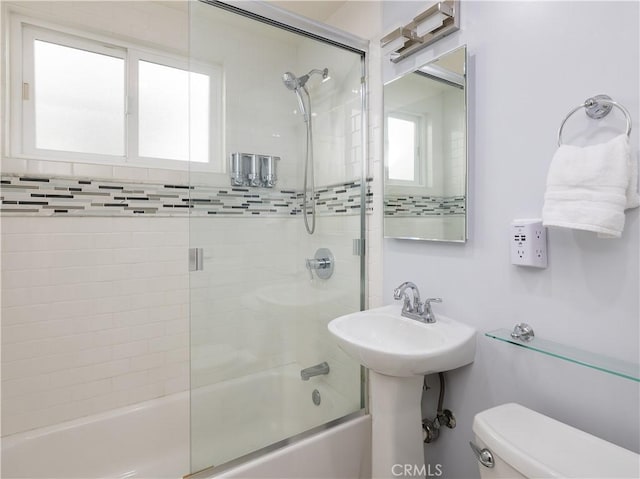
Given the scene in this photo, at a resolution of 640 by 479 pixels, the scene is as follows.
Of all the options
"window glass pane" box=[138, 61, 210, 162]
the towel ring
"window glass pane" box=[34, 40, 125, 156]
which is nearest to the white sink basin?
the towel ring

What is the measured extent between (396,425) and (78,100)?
7.34 ft

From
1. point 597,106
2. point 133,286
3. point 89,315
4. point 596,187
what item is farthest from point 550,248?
point 89,315

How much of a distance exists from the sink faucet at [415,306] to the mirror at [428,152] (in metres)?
0.24

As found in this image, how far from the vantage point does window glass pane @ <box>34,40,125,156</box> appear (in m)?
1.81

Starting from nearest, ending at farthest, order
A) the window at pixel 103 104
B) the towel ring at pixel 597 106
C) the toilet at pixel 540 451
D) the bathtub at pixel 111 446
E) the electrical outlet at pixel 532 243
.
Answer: the toilet at pixel 540 451 → the towel ring at pixel 597 106 → the electrical outlet at pixel 532 243 → the bathtub at pixel 111 446 → the window at pixel 103 104

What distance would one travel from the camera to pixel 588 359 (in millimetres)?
904

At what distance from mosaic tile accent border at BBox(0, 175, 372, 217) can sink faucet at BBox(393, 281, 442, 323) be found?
53 centimetres

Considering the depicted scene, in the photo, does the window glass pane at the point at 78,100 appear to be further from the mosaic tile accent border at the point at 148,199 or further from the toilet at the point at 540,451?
the toilet at the point at 540,451

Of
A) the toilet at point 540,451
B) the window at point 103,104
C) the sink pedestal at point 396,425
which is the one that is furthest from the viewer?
the window at point 103,104

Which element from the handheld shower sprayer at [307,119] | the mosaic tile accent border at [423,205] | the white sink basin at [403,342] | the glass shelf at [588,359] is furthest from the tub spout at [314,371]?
the glass shelf at [588,359]

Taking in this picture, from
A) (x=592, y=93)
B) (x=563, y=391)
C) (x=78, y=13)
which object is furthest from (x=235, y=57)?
(x=563, y=391)

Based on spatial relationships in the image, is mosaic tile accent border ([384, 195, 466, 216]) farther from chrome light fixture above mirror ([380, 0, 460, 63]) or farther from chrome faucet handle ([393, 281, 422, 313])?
chrome light fixture above mirror ([380, 0, 460, 63])

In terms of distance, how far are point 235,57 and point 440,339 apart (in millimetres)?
1445

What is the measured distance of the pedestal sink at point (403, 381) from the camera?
1193 mm
